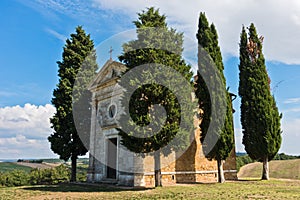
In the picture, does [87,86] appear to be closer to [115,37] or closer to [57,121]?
[57,121]

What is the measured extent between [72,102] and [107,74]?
3.45 meters

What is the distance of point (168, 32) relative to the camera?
478 inches

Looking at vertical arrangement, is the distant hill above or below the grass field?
below

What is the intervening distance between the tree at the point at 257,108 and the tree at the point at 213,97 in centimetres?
203

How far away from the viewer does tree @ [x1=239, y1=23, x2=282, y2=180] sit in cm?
Answer: 1532

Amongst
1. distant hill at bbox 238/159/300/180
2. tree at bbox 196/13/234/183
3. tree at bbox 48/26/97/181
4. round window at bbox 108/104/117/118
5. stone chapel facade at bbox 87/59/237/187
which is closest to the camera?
stone chapel facade at bbox 87/59/237/187

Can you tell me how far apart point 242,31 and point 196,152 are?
8.26 m

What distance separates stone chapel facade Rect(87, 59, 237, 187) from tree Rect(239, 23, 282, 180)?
2.07 m

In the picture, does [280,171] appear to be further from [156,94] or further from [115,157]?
[156,94]

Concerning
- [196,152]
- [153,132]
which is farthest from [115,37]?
[196,152]

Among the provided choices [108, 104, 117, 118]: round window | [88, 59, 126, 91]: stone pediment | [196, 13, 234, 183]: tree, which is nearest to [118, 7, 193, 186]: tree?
[196, 13, 234, 183]: tree

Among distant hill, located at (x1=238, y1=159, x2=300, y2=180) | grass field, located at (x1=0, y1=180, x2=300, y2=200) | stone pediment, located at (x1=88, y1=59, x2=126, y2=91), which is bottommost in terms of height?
distant hill, located at (x1=238, y1=159, x2=300, y2=180)

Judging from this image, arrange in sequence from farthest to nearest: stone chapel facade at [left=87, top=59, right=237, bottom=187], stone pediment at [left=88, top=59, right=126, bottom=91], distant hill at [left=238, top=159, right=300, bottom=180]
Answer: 1. distant hill at [left=238, top=159, right=300, bottom=180]
2. stone pediment at [left=88, top=59, right=126, bottom=91]
3. stone chapel facade at [left=87, top=59, right=237, bottom=187]

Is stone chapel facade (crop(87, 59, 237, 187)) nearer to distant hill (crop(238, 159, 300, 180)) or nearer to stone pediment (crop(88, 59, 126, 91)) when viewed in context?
stone pediment (crop(88, 59, 126, 91))
